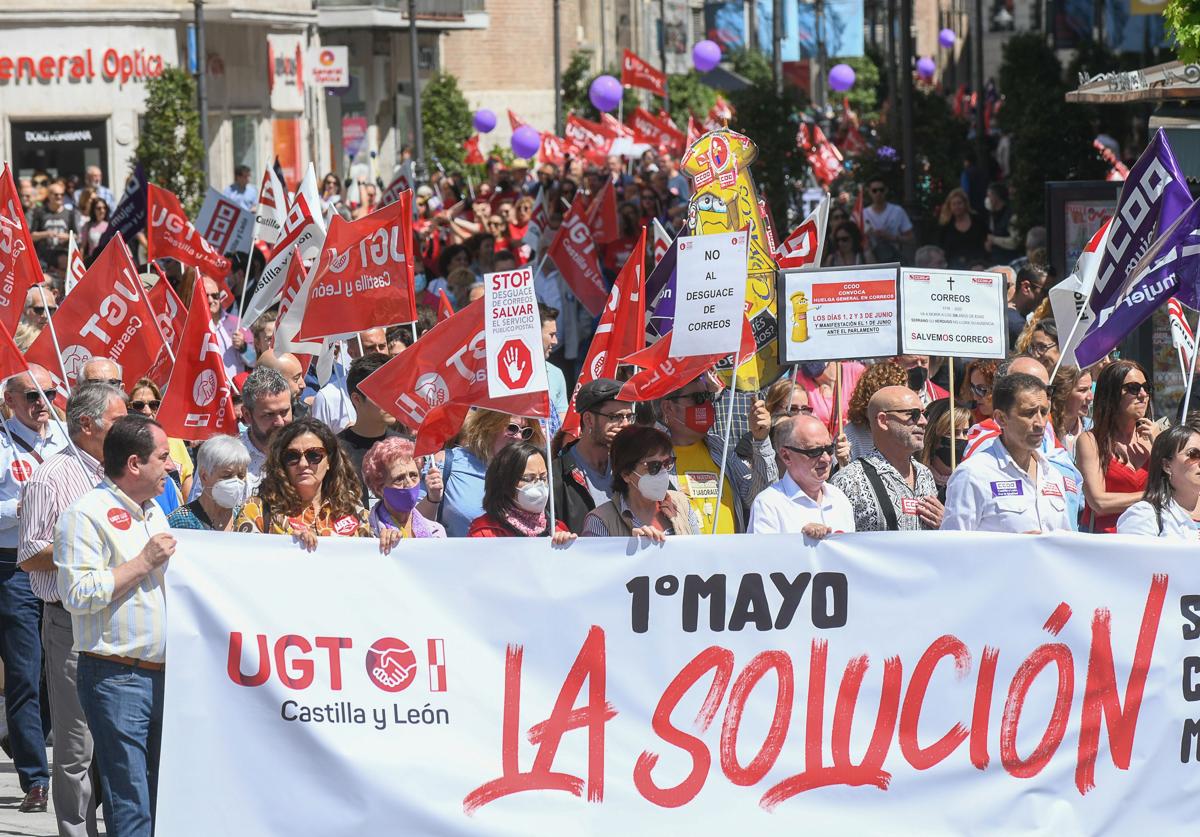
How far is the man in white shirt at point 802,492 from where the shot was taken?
6984 millimetres

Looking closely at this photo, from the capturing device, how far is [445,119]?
42.4 meters

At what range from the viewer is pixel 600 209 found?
17.7m

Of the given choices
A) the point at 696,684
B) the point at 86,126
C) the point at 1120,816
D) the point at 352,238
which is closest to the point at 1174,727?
the point at 1120,816

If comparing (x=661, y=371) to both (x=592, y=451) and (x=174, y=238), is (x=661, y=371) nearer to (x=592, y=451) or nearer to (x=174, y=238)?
(x=592, y=451)

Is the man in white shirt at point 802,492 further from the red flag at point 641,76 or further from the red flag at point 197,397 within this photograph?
the red flag at point 641,76

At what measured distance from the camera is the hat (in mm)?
8109

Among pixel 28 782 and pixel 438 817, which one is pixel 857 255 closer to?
pixel 28 782

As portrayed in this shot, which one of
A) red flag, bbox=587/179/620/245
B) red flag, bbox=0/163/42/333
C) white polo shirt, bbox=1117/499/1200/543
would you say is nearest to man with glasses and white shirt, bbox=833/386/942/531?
white polo shirt, bbox=1117/499/1200/543

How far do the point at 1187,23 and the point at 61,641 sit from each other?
760 centimetres

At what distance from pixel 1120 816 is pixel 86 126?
101ft

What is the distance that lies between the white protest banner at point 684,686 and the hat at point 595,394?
164cm

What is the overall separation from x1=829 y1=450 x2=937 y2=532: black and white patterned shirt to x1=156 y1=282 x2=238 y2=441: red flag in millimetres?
2930

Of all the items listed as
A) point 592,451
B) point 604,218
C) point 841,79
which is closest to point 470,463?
point 592,451

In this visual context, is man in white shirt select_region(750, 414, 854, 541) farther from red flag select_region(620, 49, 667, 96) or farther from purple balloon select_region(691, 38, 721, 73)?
purple balloon select_region(691, 38, 721, 73)
